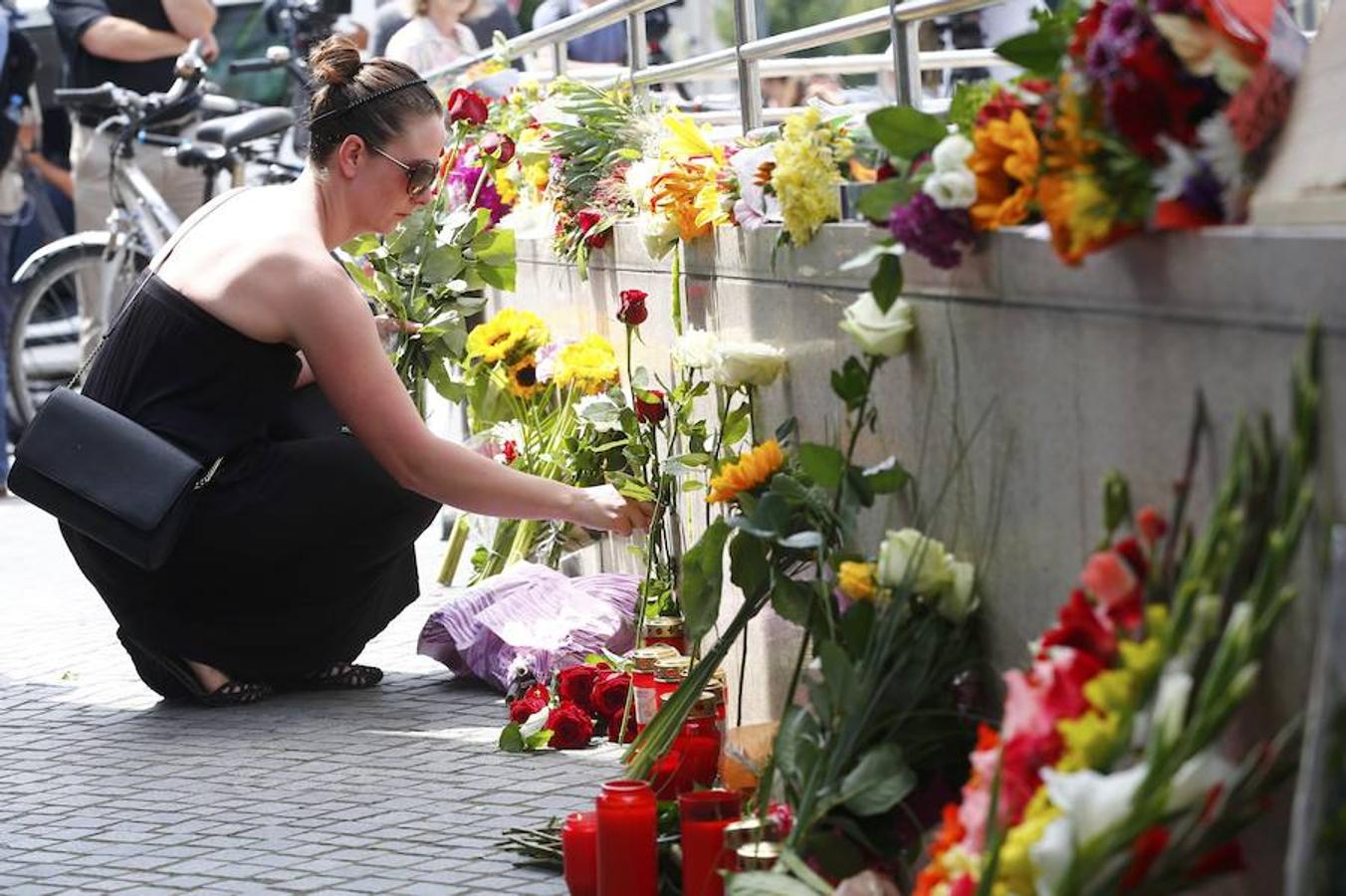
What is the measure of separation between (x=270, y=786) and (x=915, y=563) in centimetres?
183

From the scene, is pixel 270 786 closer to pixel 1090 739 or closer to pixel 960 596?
pixel 960 596

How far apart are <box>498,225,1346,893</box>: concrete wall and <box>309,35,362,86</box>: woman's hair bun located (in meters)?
1.37

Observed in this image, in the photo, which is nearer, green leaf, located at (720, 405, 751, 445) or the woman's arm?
green leaf, located at (720, 405, 751, 445)

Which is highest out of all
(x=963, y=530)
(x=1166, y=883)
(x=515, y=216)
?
(x=515, y=216)

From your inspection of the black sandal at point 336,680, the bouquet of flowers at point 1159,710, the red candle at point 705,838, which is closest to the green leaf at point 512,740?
the black sandal at point 336,680

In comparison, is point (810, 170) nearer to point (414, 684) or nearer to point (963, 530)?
point (963, 530)

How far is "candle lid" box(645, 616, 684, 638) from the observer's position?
4383 mm

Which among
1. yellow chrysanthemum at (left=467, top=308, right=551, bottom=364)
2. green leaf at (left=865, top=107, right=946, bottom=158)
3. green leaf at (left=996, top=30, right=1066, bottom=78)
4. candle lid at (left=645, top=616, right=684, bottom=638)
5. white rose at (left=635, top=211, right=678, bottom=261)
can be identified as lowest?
candle lid at (left=645, top=616, right=684, bottom=638)

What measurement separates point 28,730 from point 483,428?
173 cm

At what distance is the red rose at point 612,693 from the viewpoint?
14.8 ft

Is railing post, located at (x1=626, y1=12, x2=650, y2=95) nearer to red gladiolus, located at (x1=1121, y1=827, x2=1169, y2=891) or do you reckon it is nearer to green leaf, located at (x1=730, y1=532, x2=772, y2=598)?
green leaf, located at (x1=730, y1=532, x2=772, y2=598)

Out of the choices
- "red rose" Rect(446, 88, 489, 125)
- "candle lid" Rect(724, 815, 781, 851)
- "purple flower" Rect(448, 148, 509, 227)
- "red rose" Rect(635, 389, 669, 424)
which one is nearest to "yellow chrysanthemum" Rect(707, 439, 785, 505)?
"candle lid" Rect(724, 815, 781, 851)

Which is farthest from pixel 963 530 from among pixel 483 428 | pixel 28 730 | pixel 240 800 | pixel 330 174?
pixel 483 428

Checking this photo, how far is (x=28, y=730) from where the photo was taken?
5.00m
